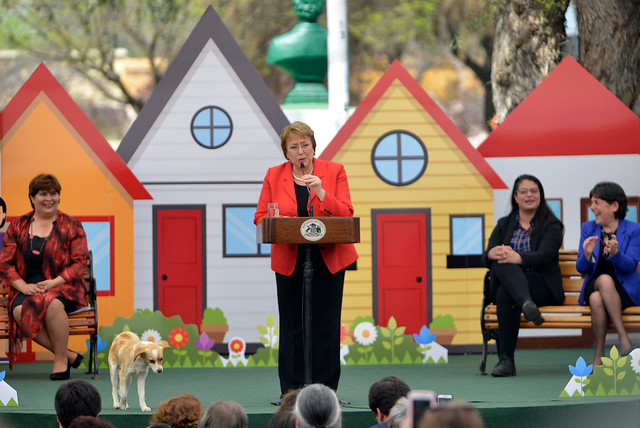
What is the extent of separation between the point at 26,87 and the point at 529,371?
428cm

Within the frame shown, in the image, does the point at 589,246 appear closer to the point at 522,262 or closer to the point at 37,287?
the point at 522,262

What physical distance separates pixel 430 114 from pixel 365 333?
1.78 m

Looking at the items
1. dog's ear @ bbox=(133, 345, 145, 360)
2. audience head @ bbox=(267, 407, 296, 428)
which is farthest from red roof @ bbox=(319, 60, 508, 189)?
audience head @ bbox=(267, 407, 296, 428)

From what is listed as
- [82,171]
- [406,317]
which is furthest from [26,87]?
[406,317]

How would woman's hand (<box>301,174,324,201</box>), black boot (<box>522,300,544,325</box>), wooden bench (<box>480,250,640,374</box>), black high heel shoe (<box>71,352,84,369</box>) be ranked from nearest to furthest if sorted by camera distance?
woman's hand (<box>301,174,324,201</box>) < black boot (<box>522,300,544,325</box>) < wooden bench (<box>480,250,640,374</box>) < black high heel shoe (<box>71,352,84,369</box>)

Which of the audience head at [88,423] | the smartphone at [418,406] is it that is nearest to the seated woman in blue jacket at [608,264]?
the audience head at [88,423]

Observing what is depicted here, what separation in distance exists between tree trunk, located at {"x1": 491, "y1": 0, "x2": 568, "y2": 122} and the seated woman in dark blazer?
8.81 feet

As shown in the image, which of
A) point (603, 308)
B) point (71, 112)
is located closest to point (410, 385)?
point (603, 308)

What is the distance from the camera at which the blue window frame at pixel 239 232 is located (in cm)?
803

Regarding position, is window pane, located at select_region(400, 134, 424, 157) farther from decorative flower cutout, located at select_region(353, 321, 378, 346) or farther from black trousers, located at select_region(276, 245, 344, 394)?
black trousers, located at select_region(276, 245, 344, 394)

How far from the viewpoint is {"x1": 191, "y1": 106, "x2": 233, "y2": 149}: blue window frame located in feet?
26.4

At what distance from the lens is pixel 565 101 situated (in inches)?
321

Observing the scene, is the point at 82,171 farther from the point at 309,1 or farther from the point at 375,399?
the point at 375,399

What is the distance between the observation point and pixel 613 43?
8508 mm
